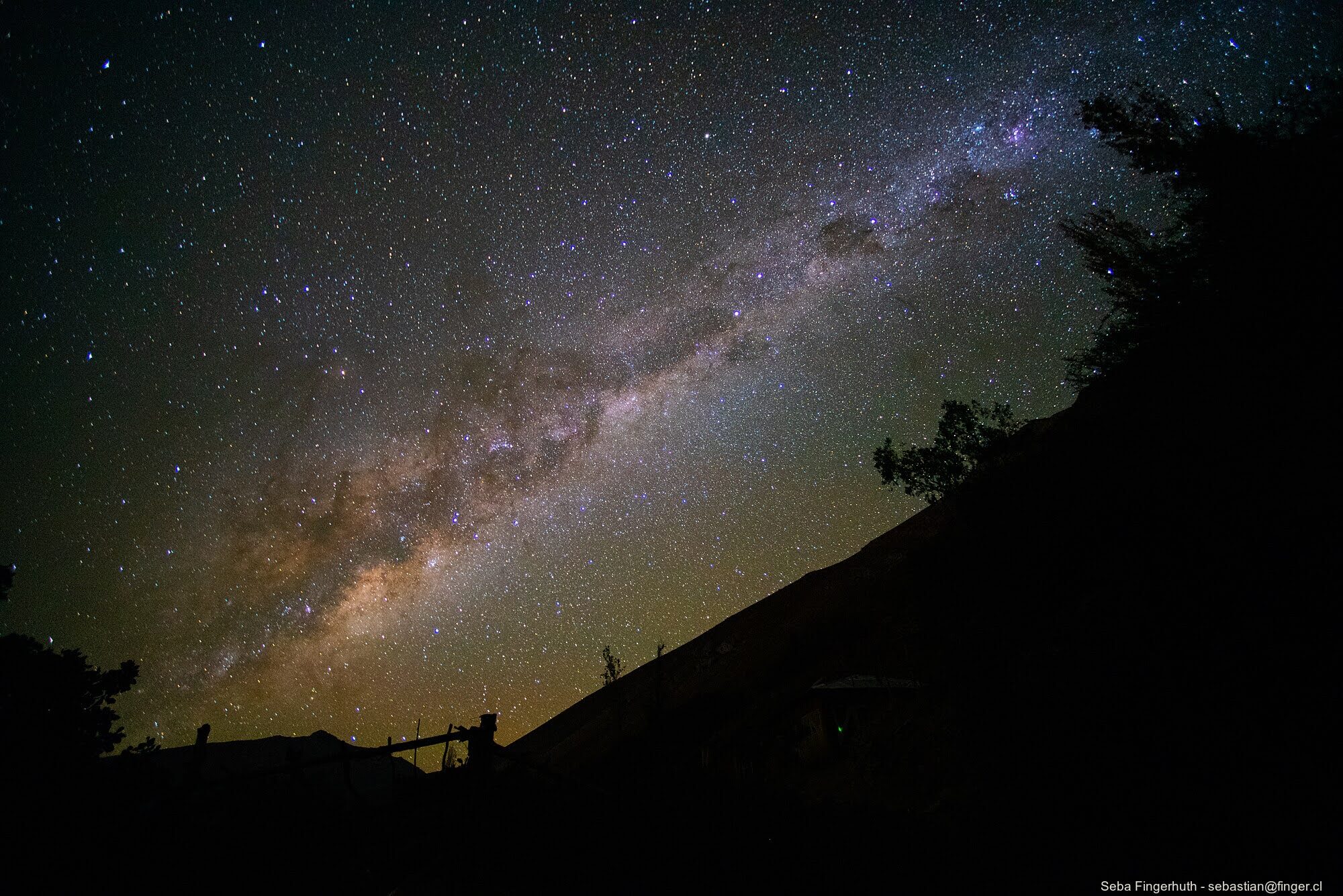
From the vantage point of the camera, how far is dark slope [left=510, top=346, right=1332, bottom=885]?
26.5 feet

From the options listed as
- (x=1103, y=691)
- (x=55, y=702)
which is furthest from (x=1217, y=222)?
(x=55, y=702)

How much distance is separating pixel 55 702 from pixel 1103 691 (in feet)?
62.5

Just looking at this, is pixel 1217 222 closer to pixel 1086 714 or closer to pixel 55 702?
pixel 1086 714

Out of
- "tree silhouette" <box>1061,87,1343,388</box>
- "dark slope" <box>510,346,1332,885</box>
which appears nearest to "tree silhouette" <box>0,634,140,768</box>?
"dark slope" <box>510,346,1332,885</box>

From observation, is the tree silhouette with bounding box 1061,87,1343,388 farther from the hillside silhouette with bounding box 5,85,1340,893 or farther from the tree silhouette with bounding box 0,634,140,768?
the tree silhouette with bounding box 0,634,140,768

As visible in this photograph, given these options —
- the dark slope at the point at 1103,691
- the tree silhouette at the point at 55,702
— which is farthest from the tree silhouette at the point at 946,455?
the tree silhouette at the point at 55,702

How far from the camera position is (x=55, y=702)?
1046cm

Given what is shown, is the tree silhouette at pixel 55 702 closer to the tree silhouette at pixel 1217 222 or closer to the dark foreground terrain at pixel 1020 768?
the dark foreground terrain at pixel 1020 768

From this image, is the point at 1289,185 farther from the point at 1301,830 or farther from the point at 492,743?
the point at 492,743

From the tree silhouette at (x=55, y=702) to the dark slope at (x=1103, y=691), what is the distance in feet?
25.8

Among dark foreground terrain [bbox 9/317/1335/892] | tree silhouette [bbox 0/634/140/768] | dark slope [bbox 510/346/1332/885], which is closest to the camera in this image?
dark foreground terrain [bbox 9/317/1335/892]

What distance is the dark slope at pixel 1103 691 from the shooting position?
26.5ft

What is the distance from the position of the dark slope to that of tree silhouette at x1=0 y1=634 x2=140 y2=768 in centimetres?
785

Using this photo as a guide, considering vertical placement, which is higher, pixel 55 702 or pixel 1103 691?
pixel 55 702
